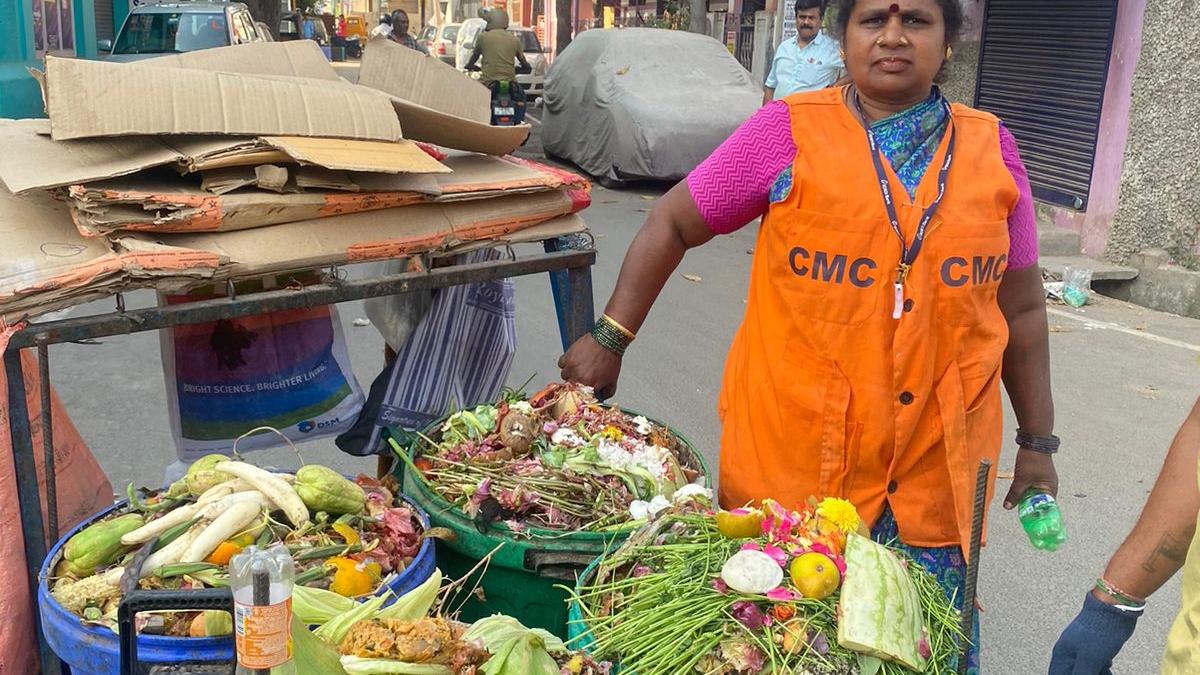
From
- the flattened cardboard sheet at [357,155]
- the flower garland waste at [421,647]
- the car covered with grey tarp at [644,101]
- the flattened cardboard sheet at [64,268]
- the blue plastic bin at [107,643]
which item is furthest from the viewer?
the car covered with grey tarp at [644,101]

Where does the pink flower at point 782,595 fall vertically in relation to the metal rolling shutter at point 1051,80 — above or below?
below

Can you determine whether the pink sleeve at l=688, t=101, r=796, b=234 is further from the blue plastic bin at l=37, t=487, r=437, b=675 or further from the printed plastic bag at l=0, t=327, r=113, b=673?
the printed plastic bag at l=0, t=327, r=113, b=673

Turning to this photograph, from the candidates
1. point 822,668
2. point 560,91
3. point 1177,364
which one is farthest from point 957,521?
point 560,91

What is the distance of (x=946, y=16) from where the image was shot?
2.07m

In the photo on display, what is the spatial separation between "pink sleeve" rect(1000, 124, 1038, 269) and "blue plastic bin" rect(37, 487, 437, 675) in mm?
1454

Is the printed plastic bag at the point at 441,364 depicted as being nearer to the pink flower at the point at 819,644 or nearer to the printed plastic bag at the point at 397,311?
the printed plastic bag at the point at 397,311

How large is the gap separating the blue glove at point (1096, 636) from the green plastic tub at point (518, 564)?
0.89 meters

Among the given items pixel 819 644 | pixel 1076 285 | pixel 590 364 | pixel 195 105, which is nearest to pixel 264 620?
pixel 819 644

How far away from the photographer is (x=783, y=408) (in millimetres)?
2119

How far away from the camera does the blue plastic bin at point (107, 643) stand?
71.7 inches

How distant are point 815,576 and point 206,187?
5.24 ft

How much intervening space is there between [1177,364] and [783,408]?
5408mm

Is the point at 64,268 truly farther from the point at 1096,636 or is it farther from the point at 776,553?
the point at 1096,636

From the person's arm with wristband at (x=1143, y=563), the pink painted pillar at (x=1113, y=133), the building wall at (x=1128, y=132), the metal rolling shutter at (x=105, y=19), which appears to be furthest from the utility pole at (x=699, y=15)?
the person's arm with wristband at (x=1143, y=563)
